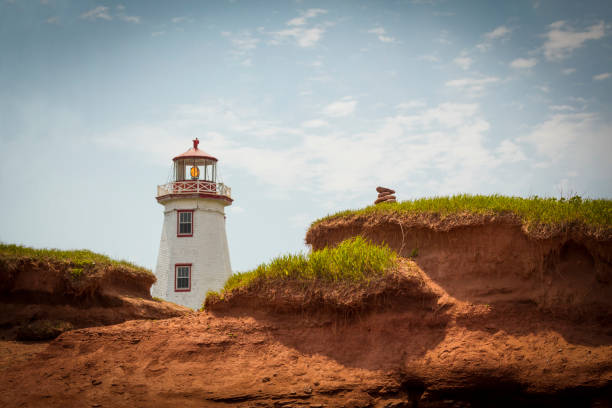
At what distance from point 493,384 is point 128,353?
640 cm

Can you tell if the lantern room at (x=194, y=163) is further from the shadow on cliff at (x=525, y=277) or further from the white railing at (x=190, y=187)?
the shadow on cliff at (x=525, y=277)

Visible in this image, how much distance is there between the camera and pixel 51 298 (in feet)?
42.2

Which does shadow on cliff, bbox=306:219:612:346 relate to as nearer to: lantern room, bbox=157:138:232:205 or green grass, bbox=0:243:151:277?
green grass, bbox=0:243:151:277

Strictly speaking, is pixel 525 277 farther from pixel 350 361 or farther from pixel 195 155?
pixel 195 155

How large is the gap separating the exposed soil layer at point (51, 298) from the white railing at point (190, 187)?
13.8m

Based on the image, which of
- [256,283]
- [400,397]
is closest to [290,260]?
[256,283]

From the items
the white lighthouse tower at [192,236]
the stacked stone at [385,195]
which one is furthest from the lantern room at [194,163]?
the stacked stone at [385,195]

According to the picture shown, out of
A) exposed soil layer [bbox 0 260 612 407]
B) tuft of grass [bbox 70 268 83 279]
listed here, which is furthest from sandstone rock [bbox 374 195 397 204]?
tuft of grass [bbox 70 268 83 279]

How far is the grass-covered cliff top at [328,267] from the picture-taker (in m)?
9.61

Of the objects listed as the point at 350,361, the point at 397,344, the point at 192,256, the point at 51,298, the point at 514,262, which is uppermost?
the point at 192,256

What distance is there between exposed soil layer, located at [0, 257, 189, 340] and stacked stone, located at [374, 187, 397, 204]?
716cm

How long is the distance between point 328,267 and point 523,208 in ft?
12.0

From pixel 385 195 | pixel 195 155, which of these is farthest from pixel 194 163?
pixel 385 195

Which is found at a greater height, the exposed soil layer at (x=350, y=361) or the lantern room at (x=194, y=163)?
the lantern room at (x=194, y=163)
